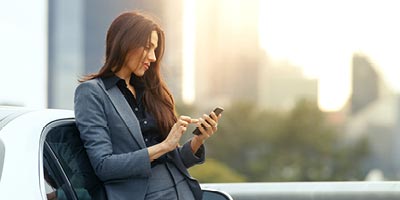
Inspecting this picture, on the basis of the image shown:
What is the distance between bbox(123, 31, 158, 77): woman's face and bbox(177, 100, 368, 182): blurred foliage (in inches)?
328

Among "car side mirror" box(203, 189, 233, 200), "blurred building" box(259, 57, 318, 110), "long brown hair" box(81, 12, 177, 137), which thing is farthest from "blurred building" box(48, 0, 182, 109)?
"long brown hair" box(81, 12, 177, 137)

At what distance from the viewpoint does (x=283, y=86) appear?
11.1m

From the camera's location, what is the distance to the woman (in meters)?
2.46

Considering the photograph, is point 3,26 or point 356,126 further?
point 356,126

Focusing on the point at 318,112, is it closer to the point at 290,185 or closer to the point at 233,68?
the point at 233,68

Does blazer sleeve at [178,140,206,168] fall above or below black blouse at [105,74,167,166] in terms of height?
below

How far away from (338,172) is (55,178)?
9.27 metres

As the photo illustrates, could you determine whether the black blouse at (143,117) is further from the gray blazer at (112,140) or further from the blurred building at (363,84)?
the blurred building at (363,84)

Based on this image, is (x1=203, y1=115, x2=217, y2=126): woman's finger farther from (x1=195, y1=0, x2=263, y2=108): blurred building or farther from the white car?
(x1=195, y1=0, x2=263, y2=108): blurred building

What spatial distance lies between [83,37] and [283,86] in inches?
103

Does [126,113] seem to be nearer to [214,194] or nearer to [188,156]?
[188,156]

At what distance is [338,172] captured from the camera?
11.2m

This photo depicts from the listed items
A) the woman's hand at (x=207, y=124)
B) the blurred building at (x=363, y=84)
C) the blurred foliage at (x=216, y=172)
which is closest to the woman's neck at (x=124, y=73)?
the woman's hand at (x=207, y=124)

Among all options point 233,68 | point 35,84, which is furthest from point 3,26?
point 233,68
